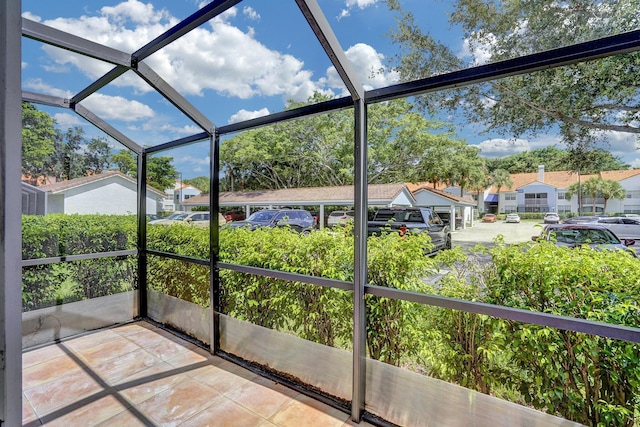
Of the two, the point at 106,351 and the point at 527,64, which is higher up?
the point at 527,64

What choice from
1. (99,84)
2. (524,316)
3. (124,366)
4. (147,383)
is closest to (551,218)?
(524,316)

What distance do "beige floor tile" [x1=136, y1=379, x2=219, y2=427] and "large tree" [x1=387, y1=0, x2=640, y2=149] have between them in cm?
296

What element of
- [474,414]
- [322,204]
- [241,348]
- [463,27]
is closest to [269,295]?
[241,348]

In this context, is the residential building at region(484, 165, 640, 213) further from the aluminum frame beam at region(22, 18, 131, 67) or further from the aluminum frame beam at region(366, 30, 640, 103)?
the aluminum frame beam at region(22, 18, 131, 67)

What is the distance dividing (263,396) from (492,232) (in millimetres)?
2072

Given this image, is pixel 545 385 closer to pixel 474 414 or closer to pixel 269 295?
pixel 474 414

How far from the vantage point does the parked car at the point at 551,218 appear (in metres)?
1.66

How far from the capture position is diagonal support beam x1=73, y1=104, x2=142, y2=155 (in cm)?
327

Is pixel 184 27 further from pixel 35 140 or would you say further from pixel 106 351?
pixel 106 351

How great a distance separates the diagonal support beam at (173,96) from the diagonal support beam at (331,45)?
1617 millimetres

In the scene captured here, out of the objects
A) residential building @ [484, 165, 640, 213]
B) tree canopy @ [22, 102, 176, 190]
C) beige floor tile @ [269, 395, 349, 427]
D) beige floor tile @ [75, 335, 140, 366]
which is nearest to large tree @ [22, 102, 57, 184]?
tree canopy @ [22, 102, 176, 190]

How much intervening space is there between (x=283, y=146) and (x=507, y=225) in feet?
7.61

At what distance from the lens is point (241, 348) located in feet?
9.50

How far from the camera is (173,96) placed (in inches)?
105
